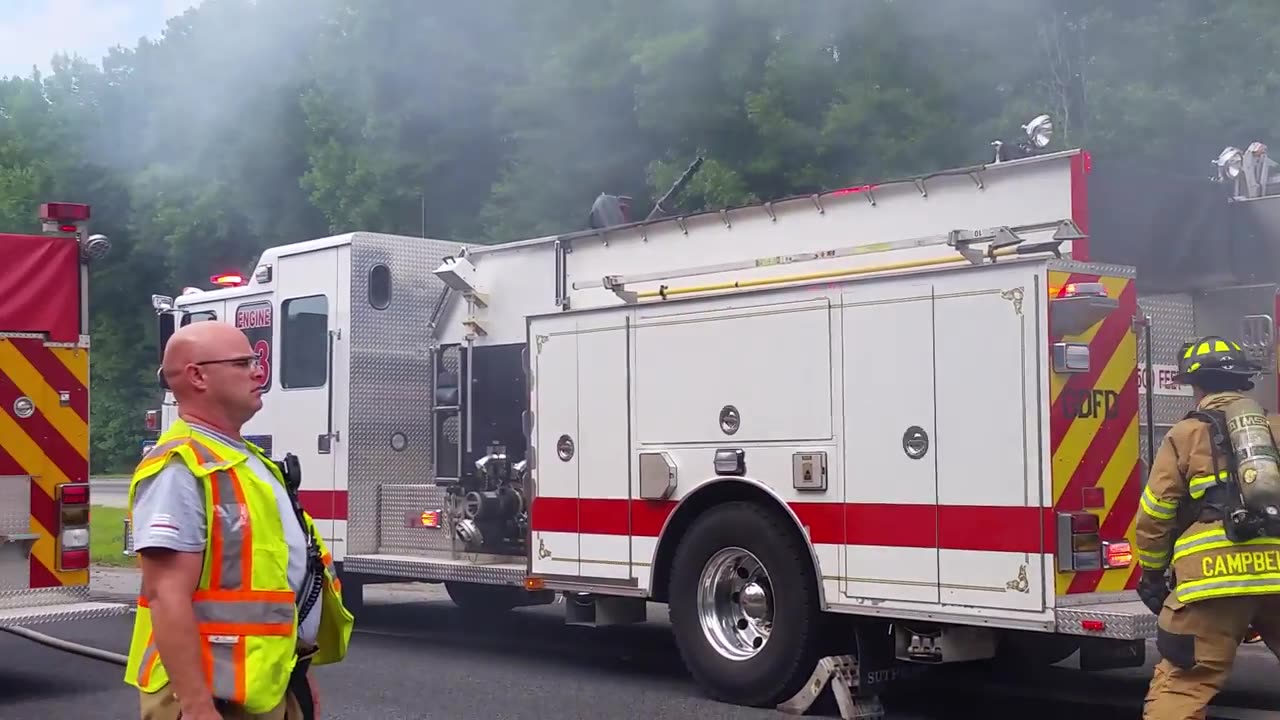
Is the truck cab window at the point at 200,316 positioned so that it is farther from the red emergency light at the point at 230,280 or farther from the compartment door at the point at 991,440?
the compartment door at the point at 991,440

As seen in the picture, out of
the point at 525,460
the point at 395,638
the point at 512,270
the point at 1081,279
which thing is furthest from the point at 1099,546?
the point at 395,638

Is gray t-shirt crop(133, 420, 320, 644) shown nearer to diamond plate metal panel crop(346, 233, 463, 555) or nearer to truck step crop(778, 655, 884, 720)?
truck step crop(778, 655, 884, 720)

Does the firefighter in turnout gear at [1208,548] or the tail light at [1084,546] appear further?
the tail light at [1084,546]

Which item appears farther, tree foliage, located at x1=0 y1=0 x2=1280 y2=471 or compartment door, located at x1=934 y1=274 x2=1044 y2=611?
tree foliage, located at x1=0 y1=0 x2=1280 y2=471

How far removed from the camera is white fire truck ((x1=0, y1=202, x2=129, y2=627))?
26.1ft

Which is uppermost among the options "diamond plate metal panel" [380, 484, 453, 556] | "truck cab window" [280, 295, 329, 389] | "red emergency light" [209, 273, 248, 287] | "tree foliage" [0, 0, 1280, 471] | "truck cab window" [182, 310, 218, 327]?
"tree foliage" [0, 0, 1280, 471]

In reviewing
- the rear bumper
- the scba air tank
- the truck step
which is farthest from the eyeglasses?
the rear bumper

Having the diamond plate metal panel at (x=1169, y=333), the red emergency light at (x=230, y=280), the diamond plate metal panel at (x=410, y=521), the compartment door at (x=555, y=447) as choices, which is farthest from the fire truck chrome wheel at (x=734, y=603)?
Result: the red emergency light at (x=230, y=280)

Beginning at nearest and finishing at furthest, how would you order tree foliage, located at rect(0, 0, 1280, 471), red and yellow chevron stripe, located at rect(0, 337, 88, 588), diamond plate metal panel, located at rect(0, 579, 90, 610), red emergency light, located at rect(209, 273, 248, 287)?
diamond plate metal panel, located at rect(0, 579, 90, 610) → red and yellow chevron stripe, located at rect(0, 337, 88, 588) → red emergency light, located at rect(209, 273, 248, 287) → tree foliage, located at rect(0, 0, 1280, 471)

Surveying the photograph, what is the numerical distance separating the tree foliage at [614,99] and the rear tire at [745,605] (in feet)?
25.0

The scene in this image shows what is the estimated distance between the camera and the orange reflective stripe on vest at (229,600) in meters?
3.11

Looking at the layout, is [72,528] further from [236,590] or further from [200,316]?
[236,590]

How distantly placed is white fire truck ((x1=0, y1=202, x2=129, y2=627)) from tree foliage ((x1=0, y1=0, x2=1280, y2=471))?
7366 millimetres

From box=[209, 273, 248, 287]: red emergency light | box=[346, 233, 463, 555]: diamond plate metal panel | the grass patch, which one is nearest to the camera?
box=[346, 233, 463, 555]: diamond plate metal panel
